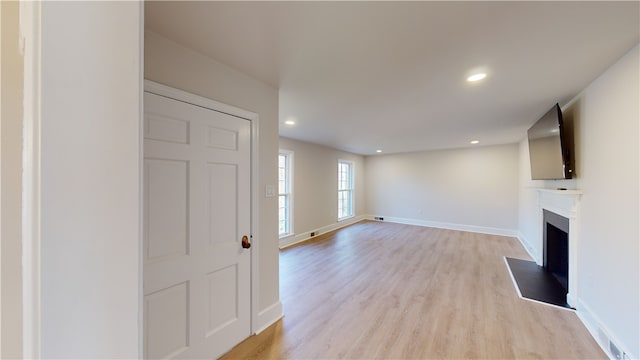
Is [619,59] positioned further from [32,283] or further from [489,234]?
[489,234]

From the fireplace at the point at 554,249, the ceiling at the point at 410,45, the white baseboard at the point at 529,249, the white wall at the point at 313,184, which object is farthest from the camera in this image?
the white wall at the point at 313,184

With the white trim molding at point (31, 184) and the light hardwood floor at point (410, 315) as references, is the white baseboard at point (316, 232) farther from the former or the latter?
the white trim molding at point (31, 184)

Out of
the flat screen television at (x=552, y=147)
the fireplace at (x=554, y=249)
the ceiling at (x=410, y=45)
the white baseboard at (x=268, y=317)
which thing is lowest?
the white baseboard at (x=268, y=317)

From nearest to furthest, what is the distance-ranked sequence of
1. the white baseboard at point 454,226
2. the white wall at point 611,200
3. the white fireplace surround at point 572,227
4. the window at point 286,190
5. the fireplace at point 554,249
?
1. the white wall at point 611,200
2. the white fireplace surround at point 572,227
3. the fireplace at point 554,249
4. the window at point 286,190
5. the white baseboard at point 454,226

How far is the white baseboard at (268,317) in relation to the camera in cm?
208

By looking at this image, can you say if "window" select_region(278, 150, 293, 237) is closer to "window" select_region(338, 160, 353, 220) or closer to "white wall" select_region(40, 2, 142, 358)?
"window" select_region(338, 160, 353, 220)

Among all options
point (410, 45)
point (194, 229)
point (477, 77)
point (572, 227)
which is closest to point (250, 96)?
point (194, 229)

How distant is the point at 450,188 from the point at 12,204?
23.7ft

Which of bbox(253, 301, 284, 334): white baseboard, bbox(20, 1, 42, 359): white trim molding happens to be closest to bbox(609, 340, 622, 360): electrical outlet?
bbox(253, 301, 284, 334): white baseboard

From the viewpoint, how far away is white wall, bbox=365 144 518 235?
18.5ft

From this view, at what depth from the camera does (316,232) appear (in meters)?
5.75

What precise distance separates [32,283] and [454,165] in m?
7.18

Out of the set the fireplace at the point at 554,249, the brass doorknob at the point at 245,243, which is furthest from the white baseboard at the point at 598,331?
the brass doorknob at the point at 245,243

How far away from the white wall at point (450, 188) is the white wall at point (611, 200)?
3652mm
